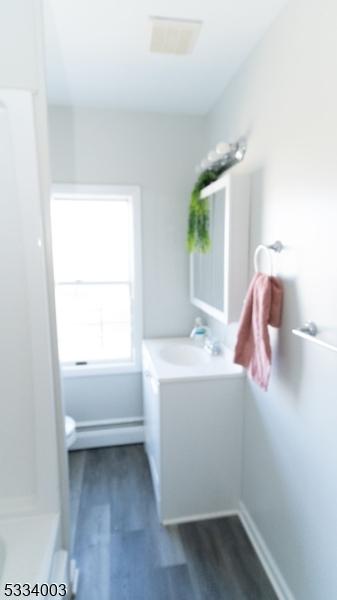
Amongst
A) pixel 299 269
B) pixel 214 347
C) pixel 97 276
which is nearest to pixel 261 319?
pixel 299 269

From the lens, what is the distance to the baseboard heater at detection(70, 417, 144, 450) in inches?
107

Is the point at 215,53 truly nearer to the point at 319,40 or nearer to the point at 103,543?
the point at 319,40

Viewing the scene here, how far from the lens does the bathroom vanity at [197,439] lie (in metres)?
1.87

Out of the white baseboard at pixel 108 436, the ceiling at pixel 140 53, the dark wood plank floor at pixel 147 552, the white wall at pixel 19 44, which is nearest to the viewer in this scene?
the white wall at pixel 19 44

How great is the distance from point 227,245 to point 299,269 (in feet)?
1.82

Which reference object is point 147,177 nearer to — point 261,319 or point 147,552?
point 261,319

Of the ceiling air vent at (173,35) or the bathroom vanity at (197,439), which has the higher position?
the ceiling air vent at (173,35)

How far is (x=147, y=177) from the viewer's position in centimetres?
258

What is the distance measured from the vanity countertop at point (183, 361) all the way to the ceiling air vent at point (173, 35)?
1715 millimetres

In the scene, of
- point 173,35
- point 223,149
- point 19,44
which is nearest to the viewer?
point 19,44

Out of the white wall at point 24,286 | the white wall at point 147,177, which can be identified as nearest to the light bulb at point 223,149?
the white wall at point 147,177

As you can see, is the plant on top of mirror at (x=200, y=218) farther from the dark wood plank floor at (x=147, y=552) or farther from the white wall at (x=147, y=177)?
the dark wood plank floor at (x=147, y=552)

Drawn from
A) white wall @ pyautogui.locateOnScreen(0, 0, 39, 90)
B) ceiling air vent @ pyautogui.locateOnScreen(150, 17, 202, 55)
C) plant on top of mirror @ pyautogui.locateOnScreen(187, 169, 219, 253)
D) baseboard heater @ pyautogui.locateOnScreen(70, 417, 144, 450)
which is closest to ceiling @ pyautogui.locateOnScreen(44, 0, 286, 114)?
ceiling air vent @ pyautogui.locateOnScreen(150, 17, 202, 55)

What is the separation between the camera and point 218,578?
1.62m
